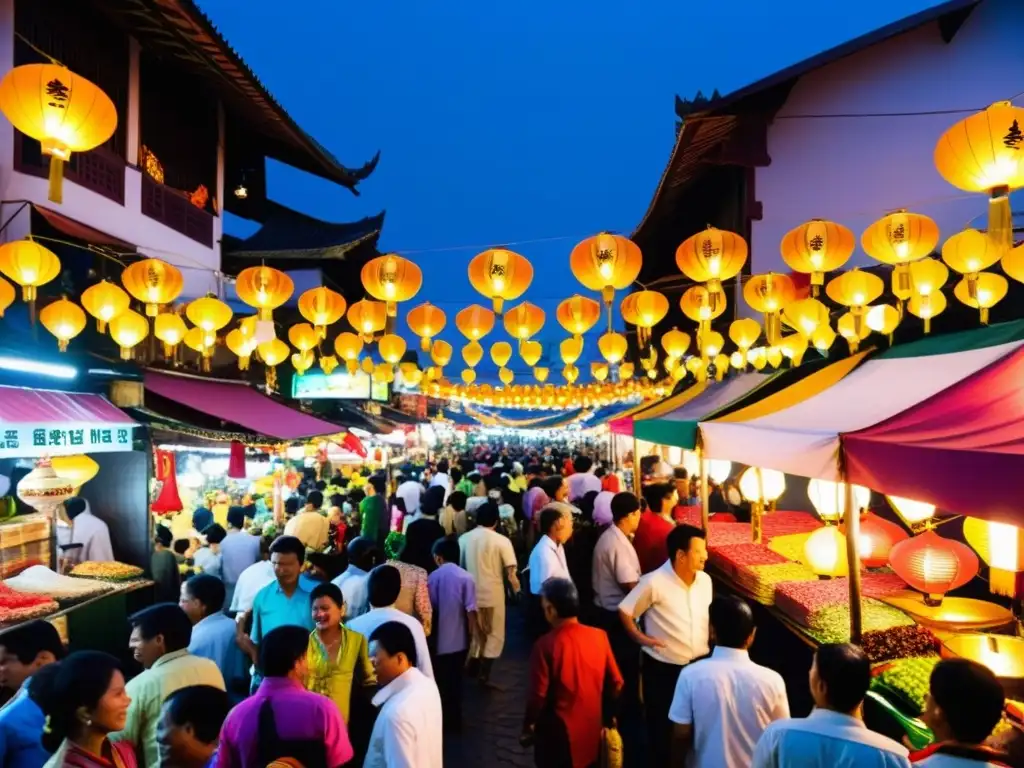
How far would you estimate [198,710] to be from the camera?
9.25 feet

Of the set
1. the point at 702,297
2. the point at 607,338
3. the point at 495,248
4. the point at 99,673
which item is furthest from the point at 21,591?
the point at 607,338

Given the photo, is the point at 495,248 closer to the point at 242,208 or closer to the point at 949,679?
the point at 949,679

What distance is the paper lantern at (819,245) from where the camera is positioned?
7.05 meters

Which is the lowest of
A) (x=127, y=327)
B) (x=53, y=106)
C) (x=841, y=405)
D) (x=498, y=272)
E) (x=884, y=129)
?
(x=841, y=405)

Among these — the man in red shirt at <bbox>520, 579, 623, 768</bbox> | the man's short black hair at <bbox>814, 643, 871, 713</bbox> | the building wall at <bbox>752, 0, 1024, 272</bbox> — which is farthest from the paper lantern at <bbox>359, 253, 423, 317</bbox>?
the building wall at <bbox>752, 0, 1024, 272</bbox>

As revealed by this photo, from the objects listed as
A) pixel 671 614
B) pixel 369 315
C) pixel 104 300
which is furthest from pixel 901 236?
pixel 104 300

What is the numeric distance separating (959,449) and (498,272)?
5238mm

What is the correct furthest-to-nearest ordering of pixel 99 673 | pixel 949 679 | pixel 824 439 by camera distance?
pixel 824 439
pixel 99 673
pixel 949 679

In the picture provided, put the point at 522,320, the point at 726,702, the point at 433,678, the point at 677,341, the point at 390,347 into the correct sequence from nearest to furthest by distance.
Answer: the point at 726,702
the point at 433,678
the point at 522,320
the point at 390,347
the point at 677,341

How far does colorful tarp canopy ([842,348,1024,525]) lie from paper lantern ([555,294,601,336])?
6.48 meters

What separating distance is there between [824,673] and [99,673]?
10.2 feet

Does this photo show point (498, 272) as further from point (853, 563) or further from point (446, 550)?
point (853, 563)

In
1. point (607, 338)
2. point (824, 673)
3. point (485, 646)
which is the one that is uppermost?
point (607, 338)

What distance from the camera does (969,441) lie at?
3516 mm
